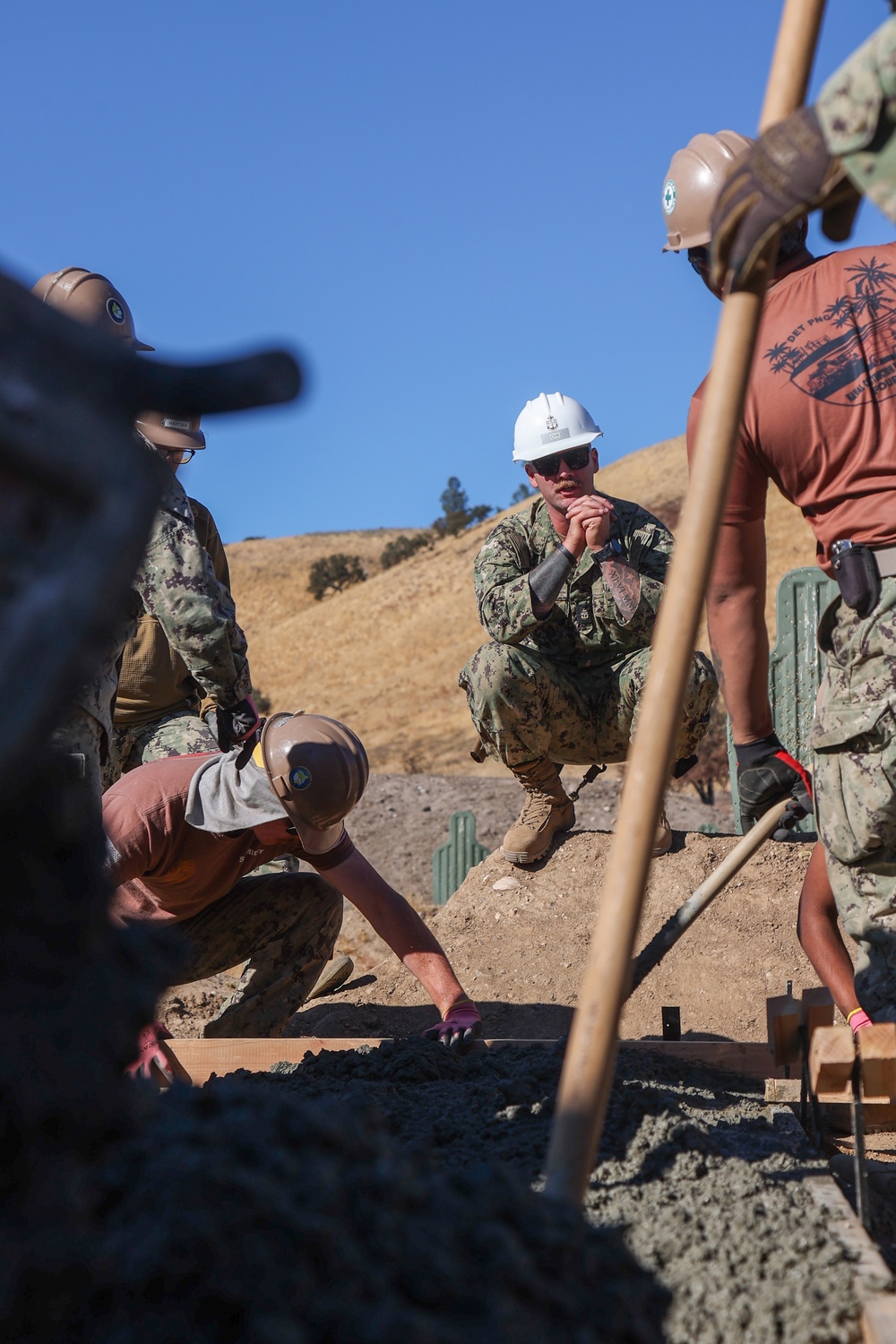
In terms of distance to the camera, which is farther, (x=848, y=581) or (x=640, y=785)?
(x=848, y=581)

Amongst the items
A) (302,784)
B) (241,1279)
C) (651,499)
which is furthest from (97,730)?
(651,499)

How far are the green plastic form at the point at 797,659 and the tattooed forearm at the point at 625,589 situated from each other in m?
1.67

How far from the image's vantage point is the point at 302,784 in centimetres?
345

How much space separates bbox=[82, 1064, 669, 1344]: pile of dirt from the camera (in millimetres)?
976

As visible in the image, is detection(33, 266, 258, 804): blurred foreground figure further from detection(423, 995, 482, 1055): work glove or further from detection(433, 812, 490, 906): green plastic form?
detection(433, 812, 490, 906): green plastic form

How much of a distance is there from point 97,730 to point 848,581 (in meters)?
2.08

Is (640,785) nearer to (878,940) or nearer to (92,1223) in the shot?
(92,1223)

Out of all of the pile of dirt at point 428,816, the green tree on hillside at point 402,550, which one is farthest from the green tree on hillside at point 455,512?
the pile of dirt at point 428,816

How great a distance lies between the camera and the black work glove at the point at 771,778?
297 cm

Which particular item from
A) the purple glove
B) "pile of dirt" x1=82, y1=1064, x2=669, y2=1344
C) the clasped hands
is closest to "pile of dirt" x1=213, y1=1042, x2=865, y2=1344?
"pile of dirt" x1=82, y1=1064, x2=669, y2=1344

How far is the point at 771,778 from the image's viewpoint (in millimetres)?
2979

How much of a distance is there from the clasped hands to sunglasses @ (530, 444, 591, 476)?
0.38 meters

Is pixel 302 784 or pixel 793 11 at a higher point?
pixel 793 11

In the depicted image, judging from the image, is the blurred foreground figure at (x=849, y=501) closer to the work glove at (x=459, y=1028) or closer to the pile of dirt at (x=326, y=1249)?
the work glove at (x=459, y=1028)
